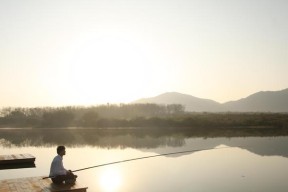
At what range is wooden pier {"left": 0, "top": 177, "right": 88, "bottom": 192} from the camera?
12281mm

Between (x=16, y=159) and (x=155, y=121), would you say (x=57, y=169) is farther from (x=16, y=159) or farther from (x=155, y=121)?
(x=155, y=121)

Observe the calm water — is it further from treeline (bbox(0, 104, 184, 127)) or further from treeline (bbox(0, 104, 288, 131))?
treeline (bbox(0, 104, 184, 127))

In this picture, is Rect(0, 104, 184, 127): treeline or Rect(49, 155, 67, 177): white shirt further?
Rect(0, 104, 184, 127): treeline

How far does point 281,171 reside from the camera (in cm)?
2056

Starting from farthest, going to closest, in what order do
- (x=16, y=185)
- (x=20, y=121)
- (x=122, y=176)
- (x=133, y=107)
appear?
(x=133, y=107)
(x=20, y=121)
(x=122, y=176)
(x=16, y=185)

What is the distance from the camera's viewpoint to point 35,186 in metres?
13.1

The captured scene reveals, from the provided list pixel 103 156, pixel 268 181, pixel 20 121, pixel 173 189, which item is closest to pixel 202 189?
pixel 173 189

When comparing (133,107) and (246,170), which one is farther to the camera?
(133,107)

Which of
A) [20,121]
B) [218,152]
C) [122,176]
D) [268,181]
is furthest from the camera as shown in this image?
[20,121]

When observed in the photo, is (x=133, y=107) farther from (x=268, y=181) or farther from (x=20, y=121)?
(x=268, y=181)

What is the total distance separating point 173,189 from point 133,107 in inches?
5115

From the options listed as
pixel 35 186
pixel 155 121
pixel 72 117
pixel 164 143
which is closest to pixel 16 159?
pixel 35 186

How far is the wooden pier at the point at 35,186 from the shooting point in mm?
12281

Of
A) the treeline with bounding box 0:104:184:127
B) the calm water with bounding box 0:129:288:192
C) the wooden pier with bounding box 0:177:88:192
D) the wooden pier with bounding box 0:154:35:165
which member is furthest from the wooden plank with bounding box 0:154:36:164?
the treeline with bounding box 0:104:184:127
